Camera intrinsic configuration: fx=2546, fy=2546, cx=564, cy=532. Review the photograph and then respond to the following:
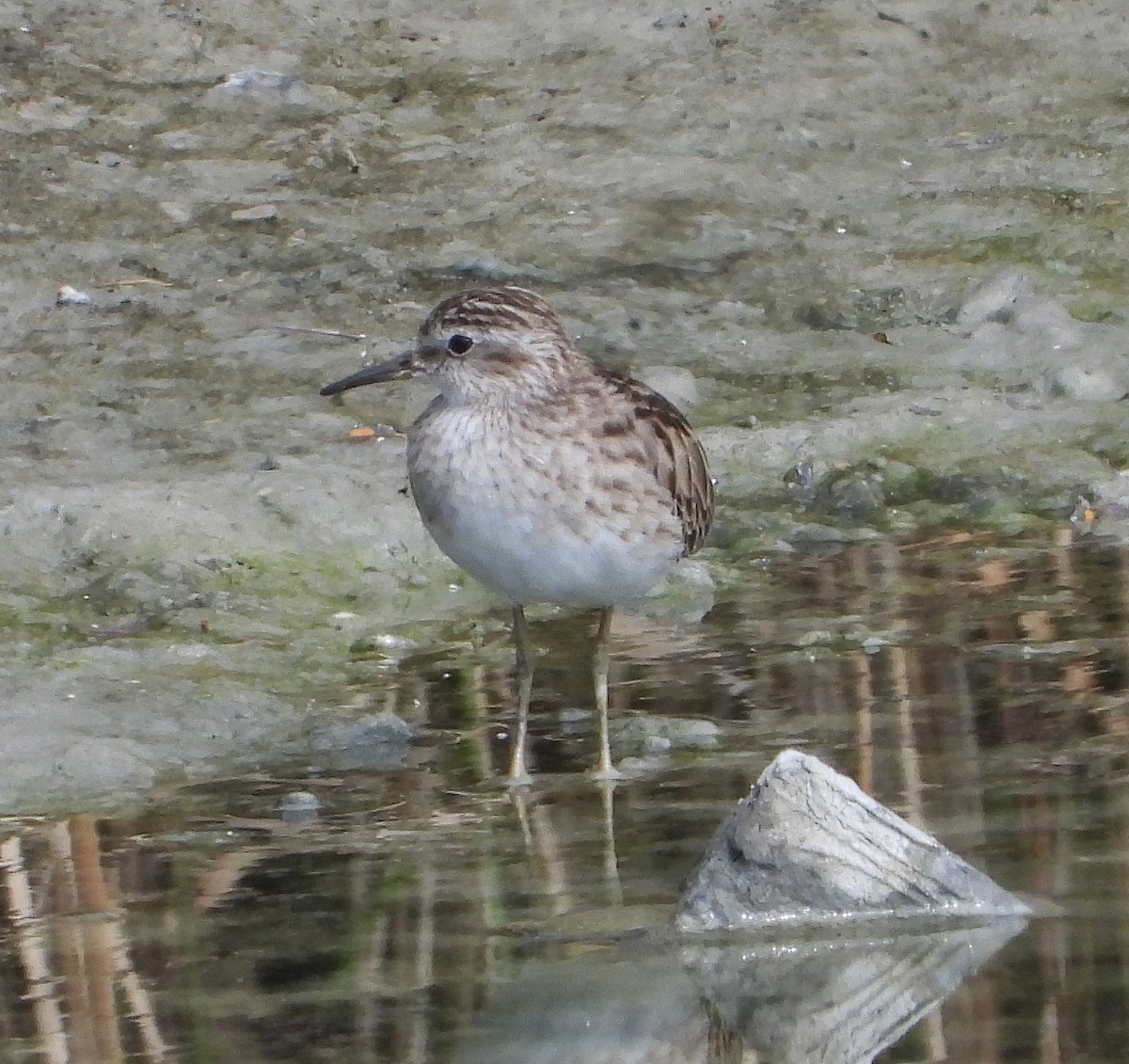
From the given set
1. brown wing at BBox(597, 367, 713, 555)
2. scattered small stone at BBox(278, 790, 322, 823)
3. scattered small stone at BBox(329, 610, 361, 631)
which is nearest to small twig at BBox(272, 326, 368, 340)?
scattered small stone at BBox(329, 610, 361, 631)

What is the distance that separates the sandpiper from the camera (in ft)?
21.5

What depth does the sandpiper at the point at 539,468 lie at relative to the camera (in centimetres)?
656

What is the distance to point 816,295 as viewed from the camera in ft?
34.3

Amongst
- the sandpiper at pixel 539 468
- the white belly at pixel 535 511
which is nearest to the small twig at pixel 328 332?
the sandpiper at pixel 539 468

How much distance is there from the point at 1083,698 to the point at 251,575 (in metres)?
2.92

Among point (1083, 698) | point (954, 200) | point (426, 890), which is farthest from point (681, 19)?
point (426, 890)

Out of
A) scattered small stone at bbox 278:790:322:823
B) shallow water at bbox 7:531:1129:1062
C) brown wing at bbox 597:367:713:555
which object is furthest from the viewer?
brown wing at bbox 597:367:713:555

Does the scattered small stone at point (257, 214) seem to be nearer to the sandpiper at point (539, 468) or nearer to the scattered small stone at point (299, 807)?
the sandpiper at point (539, 468)

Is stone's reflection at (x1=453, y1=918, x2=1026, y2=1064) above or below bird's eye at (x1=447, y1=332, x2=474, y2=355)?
below

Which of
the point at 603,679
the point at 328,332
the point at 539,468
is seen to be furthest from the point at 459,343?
the point at 328,332

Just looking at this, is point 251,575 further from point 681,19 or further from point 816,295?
point 681,19

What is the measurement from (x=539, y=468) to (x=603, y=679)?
2.02ft

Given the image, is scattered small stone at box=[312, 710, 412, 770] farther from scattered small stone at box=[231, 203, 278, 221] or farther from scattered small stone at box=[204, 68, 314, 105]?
scattered small stone at box=[204, 68, 314, 105]

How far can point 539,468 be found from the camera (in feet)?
21.7
